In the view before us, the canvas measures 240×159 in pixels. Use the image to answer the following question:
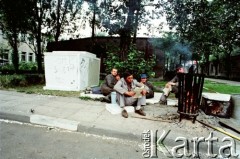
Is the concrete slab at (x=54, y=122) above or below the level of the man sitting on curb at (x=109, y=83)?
below

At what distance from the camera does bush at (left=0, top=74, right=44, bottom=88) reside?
10.9m

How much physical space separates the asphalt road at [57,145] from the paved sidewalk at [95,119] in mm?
239

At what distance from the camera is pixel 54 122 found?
5.91 meters

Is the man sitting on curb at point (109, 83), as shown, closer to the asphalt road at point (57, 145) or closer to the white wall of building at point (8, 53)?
the asphalt road at point (57, 145)

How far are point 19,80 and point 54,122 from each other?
681cm

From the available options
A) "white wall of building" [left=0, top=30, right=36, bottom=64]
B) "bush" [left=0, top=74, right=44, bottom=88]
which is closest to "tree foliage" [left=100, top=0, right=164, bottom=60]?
"bush" [left=0, top=74, right=44, bottom=88]

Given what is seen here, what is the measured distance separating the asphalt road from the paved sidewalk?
0.78 ft

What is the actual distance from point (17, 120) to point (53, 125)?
114cm

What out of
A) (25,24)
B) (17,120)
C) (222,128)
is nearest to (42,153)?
(17,120)

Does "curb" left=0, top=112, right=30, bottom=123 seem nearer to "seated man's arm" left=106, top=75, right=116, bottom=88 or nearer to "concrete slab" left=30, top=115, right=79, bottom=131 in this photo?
"concrete slab" left=30, top=115, right=79, bottom=131

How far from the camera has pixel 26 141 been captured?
4699mm

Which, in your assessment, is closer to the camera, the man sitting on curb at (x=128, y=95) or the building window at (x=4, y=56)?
the man sitting on curb at (x=128, y=95)

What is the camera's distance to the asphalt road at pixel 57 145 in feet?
13.6

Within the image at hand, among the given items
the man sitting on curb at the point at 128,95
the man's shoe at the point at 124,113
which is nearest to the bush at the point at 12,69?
the man sitting on curb at the point at 128,95
